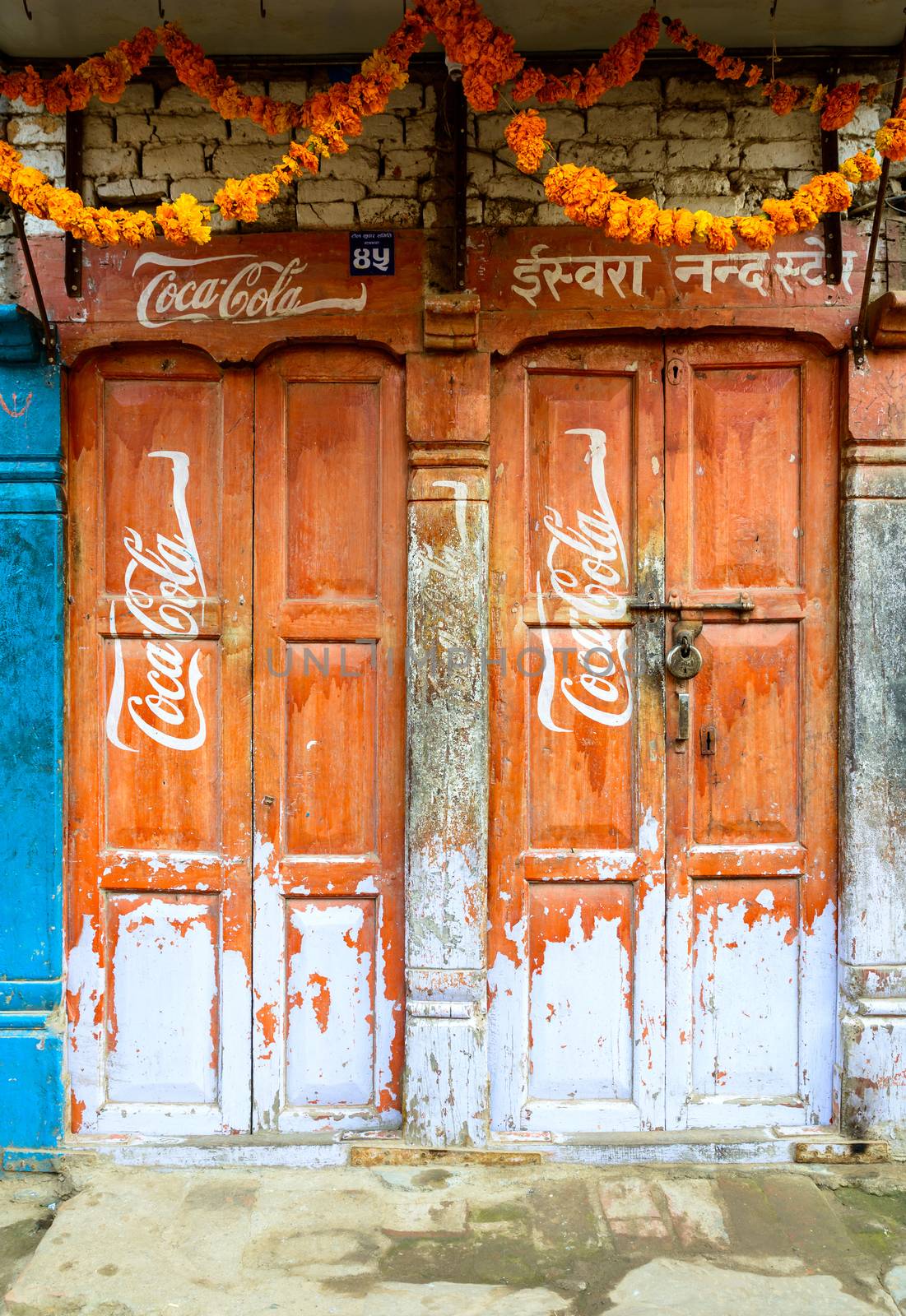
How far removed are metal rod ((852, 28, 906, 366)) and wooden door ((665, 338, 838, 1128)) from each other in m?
0.14

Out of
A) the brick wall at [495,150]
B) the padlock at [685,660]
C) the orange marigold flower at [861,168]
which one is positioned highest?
the brick wall at [495,150]

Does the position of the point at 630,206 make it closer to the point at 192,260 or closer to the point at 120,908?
the point at 192,260

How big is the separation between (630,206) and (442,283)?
74cm

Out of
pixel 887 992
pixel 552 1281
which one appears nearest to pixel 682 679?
pixel 887 992

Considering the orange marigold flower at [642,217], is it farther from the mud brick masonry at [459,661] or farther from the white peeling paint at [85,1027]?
the white peeling paint at [85,1027]

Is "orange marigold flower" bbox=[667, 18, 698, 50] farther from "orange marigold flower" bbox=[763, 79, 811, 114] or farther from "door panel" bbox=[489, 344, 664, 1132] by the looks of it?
"door panel" bbox=[489, 344, 664, 1132]

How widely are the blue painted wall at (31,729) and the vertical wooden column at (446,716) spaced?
1.29 m

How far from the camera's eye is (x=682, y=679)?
3.62m

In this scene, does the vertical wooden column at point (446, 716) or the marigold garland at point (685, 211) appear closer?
the marigold garland at point (685, 211)

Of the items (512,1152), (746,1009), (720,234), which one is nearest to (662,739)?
(746,1009)

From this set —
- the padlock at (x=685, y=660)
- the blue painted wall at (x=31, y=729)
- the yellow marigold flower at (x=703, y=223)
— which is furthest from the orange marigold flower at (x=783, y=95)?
the blue painted wall at (x=31, y=729)

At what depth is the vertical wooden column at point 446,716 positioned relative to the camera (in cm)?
350

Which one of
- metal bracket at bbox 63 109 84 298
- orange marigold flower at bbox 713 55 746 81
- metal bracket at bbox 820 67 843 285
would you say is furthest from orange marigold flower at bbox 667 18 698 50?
metal bracket at bbox 63 109 84 298

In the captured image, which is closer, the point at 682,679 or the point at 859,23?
the point at 859,23
